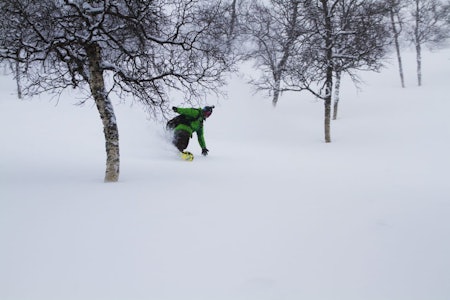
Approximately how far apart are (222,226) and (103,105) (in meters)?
3.72

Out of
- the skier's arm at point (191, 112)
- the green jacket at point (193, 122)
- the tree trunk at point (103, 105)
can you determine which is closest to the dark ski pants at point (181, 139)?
the green jacket at point (193, 122)

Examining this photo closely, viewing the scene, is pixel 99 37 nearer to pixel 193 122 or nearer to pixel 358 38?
pixel 193 122

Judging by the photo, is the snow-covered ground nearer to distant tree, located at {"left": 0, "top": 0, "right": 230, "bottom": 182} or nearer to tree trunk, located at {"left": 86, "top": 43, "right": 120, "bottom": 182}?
tree trunk, located at {"left": 86, "top": 43, "right": 120, "bottom": 182}

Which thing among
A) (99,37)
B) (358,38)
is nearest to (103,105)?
(99,37)

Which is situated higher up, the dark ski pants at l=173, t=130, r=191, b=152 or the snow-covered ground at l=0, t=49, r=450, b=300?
the dark ski pants at l=173, t=130, r=191, b=152

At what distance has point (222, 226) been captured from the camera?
11.5 ft

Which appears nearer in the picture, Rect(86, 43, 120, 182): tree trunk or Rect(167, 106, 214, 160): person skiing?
Rect(86, 43, 120, 182): tree trunk

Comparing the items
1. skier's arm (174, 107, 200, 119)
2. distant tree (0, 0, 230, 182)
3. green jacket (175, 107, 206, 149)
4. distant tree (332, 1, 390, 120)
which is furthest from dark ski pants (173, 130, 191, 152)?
distant tree (332, 1, 390, 120)

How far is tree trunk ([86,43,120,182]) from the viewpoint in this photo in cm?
572

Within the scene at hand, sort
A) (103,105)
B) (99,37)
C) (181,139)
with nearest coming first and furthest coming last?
(99,37), (103,105), (181,139)

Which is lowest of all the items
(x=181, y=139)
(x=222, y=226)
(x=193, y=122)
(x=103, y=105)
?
(x=222, y=226)

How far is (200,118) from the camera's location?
9.96 metres

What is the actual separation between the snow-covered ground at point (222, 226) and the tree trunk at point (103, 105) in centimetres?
52

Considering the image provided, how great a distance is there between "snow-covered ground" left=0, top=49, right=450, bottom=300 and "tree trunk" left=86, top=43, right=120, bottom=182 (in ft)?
1.71
